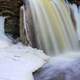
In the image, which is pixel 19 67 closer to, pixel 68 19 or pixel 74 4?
pixel 68 19

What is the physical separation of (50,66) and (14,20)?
1.40 metres

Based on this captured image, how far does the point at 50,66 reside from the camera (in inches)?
123

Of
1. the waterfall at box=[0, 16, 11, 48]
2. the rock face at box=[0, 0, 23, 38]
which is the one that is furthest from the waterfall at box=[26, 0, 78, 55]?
the waterfall at box=[0, 16, 11, 48]

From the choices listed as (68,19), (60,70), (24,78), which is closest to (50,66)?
(60,70)

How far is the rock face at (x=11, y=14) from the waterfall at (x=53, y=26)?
1.05 feet

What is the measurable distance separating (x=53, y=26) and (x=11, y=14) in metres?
0.86

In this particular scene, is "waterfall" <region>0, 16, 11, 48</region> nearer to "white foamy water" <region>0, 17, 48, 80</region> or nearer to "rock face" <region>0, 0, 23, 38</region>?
"white foamy water" <region>0, 17, 48, 80</region>

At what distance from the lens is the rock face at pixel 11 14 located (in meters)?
4.25

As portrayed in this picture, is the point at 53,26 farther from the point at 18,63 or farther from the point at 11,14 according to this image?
the point at 18,63

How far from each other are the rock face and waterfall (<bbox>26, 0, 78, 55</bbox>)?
32 centimetres

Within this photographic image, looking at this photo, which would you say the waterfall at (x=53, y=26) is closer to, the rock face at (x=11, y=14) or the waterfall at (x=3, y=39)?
the rock face at (x=11, y=14)

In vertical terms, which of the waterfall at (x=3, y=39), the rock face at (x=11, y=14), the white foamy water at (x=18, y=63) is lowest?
the white foamy water at (x=18, y=63)

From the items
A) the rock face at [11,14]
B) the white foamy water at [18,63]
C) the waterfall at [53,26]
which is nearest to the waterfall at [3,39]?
the white foamy water at [18,63]

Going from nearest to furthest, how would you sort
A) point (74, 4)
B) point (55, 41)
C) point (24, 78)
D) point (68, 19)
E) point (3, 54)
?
point (24, 78)
point (3, 54)
point (55, 41)
point (68, 19)
point (74, 4)
